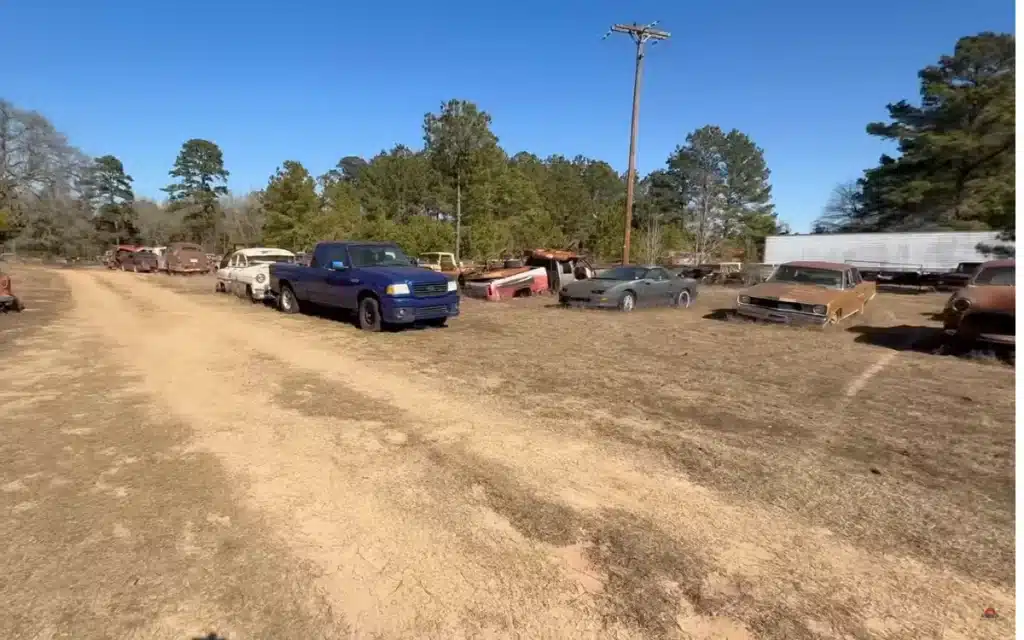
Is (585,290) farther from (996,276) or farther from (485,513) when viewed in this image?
(485,513)

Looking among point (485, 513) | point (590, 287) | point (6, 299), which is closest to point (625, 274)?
point (590, 287)

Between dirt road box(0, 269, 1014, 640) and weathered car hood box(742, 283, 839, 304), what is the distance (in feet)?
16.9

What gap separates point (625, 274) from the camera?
51.6 feet

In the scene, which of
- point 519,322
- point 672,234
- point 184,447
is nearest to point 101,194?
point 672,234

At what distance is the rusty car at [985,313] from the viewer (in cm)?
827

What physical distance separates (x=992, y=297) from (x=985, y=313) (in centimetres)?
36

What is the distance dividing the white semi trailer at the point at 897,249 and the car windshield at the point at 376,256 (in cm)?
2637

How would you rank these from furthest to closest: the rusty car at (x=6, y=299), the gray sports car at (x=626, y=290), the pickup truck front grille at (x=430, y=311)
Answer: the gray sports car at (x=626, y=290) → the rusty car at (x=6, y=299) → the pickup truck front grille at (x=430, y=311)

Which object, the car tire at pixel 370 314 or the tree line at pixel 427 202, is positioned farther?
the tree line at pixel 427 202

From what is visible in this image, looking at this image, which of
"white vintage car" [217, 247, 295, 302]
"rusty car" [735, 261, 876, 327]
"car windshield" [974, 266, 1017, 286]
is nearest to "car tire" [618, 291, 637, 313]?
"rusty car" [735, 261, 876, 327]

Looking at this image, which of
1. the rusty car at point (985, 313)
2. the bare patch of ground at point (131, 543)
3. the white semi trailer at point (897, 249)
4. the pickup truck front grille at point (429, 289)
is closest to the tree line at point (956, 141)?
the white semi trailer at point (897, 249)

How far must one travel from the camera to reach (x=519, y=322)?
501 inches

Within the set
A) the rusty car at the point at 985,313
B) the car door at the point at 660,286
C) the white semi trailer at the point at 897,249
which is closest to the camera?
the rusty car at the point at 985,313

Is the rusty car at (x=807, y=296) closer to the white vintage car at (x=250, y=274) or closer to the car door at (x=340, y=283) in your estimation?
the car door at (x=340, y=283)
